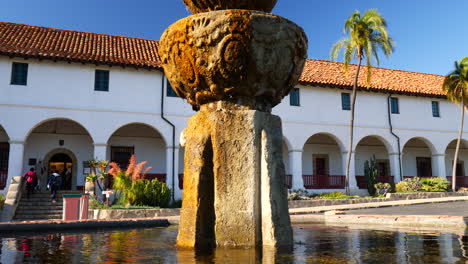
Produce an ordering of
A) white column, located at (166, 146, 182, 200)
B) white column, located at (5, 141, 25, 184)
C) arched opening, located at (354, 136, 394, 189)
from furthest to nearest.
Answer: arched opening, located at (354, 136, 394, 189), white column, located at (166, 146, 182, 200), white column, located at (5, 141, 25, 184)

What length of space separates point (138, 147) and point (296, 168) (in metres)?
8.07

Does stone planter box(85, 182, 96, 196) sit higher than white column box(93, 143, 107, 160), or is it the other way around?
white column box(93, 143, 107, 160)

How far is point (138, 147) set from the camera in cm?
1956

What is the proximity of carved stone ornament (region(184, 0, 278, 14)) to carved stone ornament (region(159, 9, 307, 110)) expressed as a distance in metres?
0.40

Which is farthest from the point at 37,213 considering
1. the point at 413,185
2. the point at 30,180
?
the point at 413,185

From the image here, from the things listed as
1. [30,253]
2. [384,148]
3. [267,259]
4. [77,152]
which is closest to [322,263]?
[267,259]

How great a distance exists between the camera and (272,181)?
3.98 meters

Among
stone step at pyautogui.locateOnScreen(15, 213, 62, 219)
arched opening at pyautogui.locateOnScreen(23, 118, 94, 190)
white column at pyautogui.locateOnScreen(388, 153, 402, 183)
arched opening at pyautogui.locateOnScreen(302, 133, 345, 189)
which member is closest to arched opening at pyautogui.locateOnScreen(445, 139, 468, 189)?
white column at pyautogui.locateOnScreen(388, 153, 402, 183)

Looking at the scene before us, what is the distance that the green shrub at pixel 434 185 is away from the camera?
2041 centimetres

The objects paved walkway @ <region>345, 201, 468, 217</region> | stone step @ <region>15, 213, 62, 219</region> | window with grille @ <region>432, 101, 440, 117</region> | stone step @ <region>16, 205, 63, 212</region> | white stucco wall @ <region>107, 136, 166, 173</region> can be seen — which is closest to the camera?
paved walkway @ <region>345, 201, 468, 217</region>

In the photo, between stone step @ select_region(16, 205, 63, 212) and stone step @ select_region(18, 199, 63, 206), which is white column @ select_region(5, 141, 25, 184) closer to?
stone step @ select_region(18, 199, 63, 206)

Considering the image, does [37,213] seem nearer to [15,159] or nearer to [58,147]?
[15,159]

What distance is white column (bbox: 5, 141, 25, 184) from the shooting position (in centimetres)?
1540

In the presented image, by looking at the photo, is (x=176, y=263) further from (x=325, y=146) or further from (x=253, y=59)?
(x=325, y=146)
